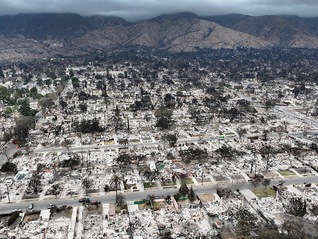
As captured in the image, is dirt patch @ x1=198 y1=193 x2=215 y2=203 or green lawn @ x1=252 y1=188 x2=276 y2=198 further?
green lawn @ x1=252 y1=188 x2=276 y2=198

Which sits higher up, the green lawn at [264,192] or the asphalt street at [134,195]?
the green lawn at [264,192]

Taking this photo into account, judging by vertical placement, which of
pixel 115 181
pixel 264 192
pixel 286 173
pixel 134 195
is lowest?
pixel 134 195

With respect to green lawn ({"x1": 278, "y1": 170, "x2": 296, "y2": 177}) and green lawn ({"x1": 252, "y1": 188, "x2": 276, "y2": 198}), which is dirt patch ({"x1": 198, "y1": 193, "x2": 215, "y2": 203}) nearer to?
green lawn ({"x1": 252, "y1": 188, "x2": 276, "y2": 198})

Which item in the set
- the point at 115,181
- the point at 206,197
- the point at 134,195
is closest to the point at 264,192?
the point at 206,197

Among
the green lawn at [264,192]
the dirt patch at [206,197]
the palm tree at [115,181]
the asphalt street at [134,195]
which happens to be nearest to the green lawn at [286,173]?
the asphalt street at [134,195]

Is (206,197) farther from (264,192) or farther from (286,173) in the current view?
(286,173)

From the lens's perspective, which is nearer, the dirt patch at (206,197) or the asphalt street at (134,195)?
the asphalt street at (134,195)

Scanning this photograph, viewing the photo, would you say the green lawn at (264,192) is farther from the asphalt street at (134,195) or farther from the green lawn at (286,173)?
the green lawn at (286,173)

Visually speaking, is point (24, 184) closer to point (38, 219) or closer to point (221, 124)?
point (38, 219)

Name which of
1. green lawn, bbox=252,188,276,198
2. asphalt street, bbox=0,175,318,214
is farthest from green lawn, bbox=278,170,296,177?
green lawn, bbox=252,188,276,198
